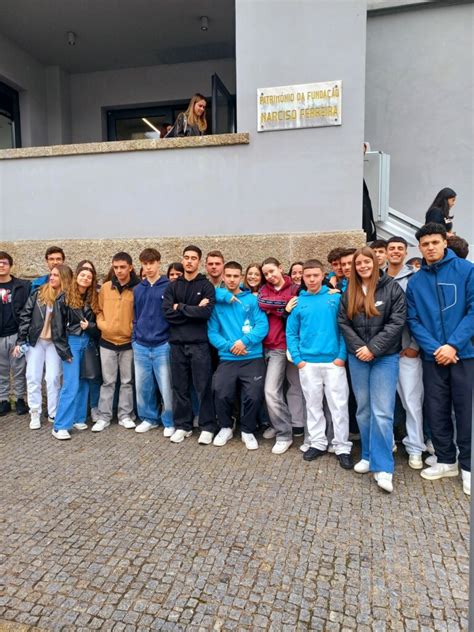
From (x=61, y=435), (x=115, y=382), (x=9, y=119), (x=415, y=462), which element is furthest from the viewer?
(x=9, y=119)

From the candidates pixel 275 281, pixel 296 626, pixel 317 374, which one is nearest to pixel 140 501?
pixel 296 626

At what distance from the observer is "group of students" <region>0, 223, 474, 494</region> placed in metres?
3.61

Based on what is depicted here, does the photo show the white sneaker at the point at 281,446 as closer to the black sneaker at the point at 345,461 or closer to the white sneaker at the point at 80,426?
the black sneaker at the point at 345,461

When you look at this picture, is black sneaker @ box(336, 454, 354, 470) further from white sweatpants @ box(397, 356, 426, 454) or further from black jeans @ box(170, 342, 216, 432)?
black jeans @ box(170, 342, 216, 432)

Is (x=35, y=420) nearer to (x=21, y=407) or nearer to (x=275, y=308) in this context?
(x=21, y=407)

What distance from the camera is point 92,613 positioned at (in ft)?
7.47

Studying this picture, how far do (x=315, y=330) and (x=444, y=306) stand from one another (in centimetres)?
106

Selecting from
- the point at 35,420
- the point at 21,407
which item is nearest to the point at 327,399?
the point at 35,420

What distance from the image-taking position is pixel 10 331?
527cm

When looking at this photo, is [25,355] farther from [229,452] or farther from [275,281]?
[275,281]

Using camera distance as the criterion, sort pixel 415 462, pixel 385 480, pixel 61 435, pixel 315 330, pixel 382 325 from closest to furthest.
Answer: pixel 385 480 < pixel 382 325 < pixel 415 462 < pixel 315 330 < pixel 61 435

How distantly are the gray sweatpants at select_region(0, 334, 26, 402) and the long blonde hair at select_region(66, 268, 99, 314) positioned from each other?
1158 mm

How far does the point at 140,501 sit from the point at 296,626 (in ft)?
4.99

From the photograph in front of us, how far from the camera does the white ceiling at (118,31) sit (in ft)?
23.2
